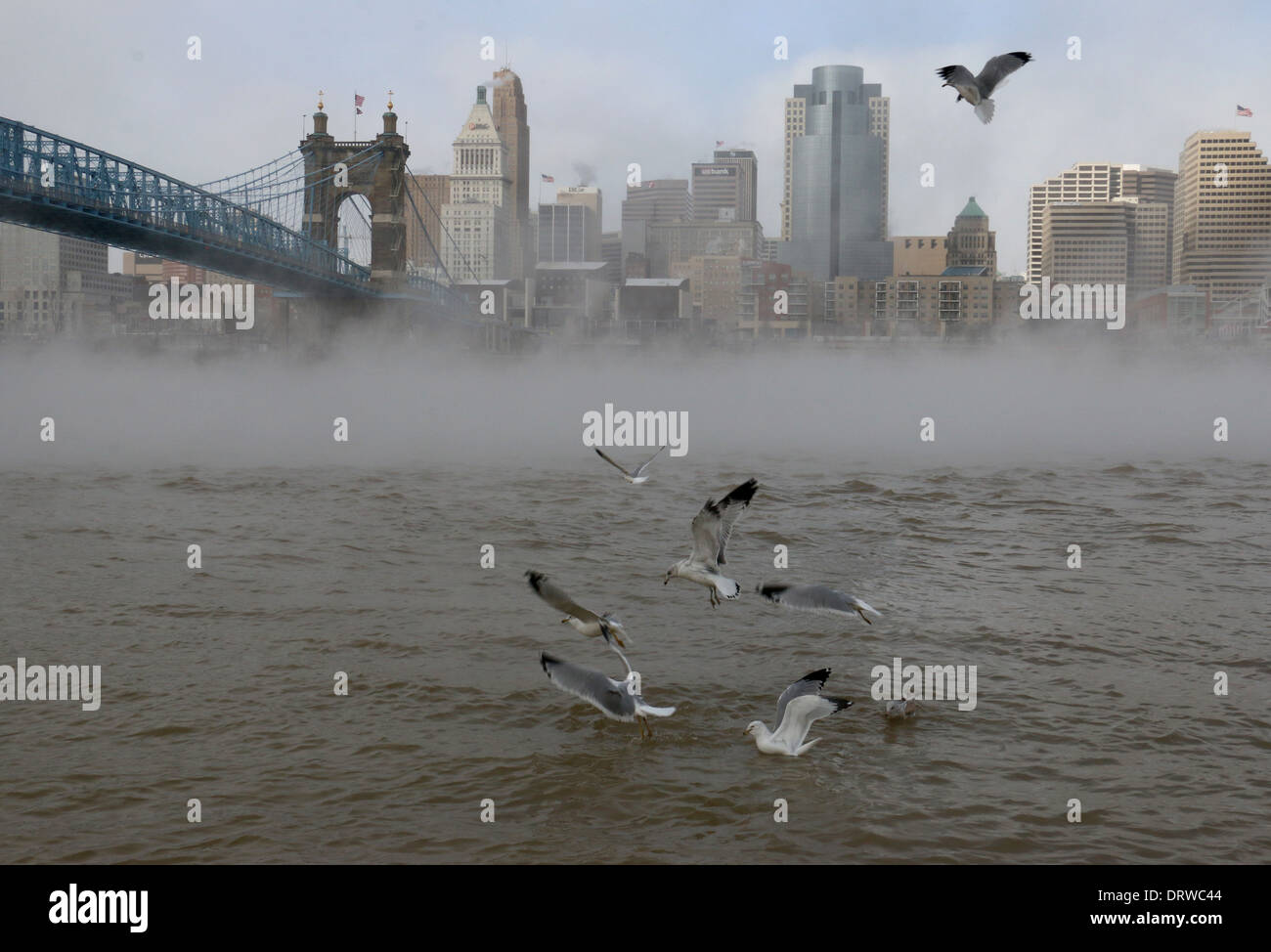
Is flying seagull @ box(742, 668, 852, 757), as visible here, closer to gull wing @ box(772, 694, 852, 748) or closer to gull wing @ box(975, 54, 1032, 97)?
gull wing @ box(772, 694, 852, 748)

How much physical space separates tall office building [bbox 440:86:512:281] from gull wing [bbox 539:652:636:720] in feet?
485

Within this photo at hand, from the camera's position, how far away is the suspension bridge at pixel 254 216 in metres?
51.6

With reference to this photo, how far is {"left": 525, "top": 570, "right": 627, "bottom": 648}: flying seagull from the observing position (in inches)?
269

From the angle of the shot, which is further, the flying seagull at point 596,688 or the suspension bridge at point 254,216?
the suspension bridge at point 254,216

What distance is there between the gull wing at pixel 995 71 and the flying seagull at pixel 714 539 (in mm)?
4474

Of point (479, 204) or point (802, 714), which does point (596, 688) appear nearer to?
point (802, 714)

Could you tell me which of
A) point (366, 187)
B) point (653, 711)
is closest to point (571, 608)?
point (653, 711)

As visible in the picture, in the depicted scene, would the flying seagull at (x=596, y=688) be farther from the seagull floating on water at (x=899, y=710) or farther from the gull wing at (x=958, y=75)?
the gull wing at (x=958, y=75)

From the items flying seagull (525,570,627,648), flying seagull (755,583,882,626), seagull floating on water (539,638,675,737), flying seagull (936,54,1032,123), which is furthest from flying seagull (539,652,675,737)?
flying seagull (936,54,1032,123)

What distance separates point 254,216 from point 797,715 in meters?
62.3

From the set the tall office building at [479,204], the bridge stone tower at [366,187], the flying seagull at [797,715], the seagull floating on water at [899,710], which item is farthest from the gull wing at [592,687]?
the tall office building at [479,204]
